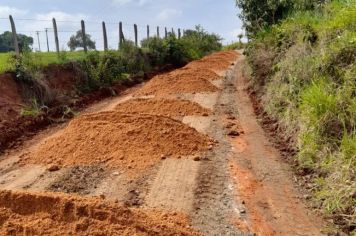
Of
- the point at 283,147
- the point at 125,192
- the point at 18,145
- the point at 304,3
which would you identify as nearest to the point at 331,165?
the point at 283,147

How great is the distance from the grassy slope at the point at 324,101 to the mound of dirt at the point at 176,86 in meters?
3.76

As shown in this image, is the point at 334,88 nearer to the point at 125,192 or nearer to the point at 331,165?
the point at 331,165

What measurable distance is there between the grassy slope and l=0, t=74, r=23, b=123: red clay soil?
5.37 metres

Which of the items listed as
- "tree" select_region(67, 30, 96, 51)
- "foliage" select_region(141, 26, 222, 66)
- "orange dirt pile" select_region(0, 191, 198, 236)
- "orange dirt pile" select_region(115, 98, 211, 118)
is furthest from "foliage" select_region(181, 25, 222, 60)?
"orange dirt pile" select_region(0, 191, 198, 236)

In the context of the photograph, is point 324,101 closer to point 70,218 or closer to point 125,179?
point 125,179

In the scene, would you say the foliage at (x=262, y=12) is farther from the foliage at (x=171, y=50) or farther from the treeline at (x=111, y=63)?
the foliage at (x=171, y=50)

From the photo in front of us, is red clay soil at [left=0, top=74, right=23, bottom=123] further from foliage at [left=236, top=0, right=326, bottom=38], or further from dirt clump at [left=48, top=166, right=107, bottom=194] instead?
foliage at [left=236, top=0, right=326, bottom=38]

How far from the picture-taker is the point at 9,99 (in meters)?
9.62

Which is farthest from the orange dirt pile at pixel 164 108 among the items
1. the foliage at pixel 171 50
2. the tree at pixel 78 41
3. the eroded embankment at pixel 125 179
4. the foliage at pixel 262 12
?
the foliage at pixel 171 50

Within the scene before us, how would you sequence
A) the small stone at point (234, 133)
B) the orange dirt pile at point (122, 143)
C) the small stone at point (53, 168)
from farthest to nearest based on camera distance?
1. the small stone at point (234, 133)
2. the orange dirt pile at point (122, 143)
3. the small stone at point (53, 168)

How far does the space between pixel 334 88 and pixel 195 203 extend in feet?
8.84

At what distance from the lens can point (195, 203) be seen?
16.1ft

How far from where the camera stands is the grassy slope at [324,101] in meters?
4.73

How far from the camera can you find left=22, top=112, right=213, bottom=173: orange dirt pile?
631 centimetres
